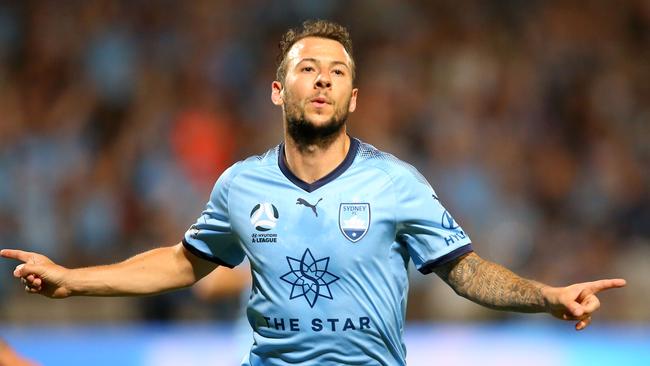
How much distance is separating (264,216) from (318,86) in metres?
0.58

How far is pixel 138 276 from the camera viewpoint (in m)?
5.57

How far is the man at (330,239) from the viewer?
5031mm

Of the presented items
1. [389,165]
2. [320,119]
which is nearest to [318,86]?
[320,119]

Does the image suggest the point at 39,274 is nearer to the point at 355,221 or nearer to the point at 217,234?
the point at 217,234

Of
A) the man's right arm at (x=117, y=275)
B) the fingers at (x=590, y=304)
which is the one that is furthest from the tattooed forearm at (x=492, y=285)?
the man's right arm at (x=117, y=275)

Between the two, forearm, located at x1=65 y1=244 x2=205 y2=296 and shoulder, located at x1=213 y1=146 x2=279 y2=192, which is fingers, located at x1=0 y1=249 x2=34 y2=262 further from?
shoulder, located at x1=213 y1=146 x2=279 y2=192

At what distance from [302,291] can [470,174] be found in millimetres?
6471

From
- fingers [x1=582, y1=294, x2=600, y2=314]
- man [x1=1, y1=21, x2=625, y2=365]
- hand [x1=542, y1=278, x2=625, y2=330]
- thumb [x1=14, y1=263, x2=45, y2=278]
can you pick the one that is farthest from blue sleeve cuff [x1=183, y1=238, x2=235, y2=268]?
fingers [x1=582, y1=294, x2=600, y2=314]

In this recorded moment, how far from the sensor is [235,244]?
217 inches

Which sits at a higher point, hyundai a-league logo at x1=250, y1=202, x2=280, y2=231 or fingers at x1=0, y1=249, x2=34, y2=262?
hyundai a-league logo at x1=250, y1=202, x2=280, y2=231

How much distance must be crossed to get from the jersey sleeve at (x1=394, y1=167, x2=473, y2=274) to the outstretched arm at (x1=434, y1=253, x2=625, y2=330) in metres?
0.08

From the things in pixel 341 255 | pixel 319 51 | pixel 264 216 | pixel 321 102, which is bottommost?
pixel 341 255

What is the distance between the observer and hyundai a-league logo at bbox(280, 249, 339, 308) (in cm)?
504

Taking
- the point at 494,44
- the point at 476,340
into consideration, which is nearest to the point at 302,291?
the point at 476,340
